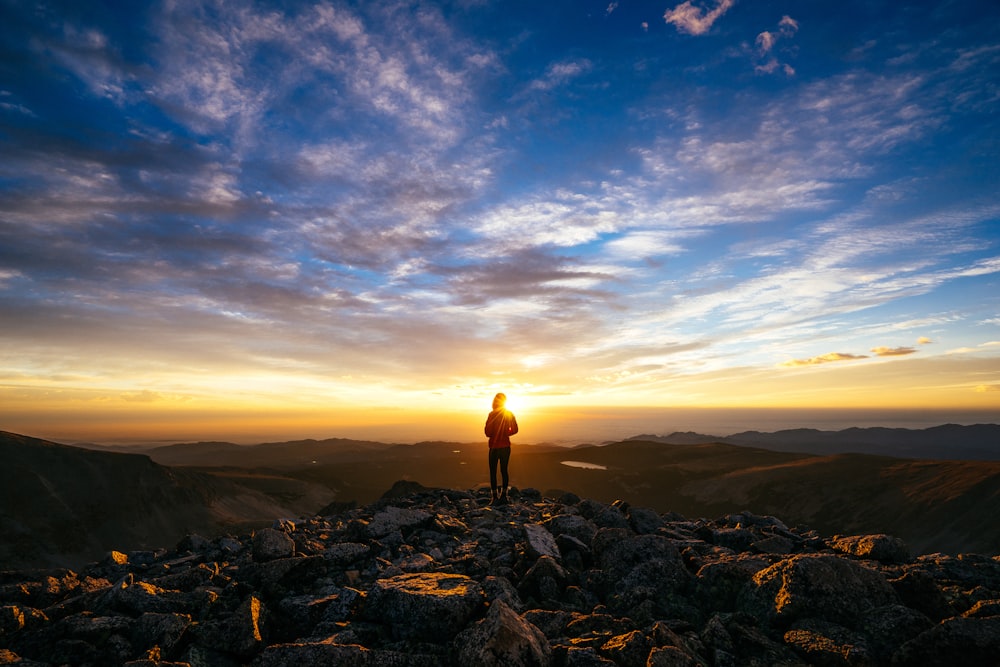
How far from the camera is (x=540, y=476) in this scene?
9331 centimetres

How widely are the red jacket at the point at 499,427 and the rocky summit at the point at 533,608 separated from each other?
6.30m

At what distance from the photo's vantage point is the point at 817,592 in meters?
5.80

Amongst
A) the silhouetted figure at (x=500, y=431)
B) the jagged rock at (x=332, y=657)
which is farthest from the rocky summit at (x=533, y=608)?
the silhouetted figure at (x=500, y=431)

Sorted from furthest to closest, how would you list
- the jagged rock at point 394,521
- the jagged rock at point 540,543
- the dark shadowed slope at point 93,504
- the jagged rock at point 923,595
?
the dark shadowed slope at point 93,504 → the jagged rock at point 394,521 → the jagged rock at point 540,543 → the jagged rock at point 923,595

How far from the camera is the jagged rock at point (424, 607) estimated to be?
5523 mm

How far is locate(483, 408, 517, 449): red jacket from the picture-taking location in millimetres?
15586

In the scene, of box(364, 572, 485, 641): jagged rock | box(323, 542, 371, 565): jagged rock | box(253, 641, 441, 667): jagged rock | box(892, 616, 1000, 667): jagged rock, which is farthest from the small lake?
box(253, 641, 441, 667): jagged rock

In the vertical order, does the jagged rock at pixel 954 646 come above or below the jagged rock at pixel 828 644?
above

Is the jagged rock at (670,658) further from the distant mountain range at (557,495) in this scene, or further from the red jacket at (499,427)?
the distant mountain range at (557,495)

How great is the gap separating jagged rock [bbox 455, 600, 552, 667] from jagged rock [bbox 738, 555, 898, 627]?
3163mm

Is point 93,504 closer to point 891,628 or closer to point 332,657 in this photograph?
point 332,657

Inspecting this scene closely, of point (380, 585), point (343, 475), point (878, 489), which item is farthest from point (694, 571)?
point (343, 475)

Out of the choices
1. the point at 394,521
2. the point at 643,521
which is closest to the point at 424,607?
the point at 394,521

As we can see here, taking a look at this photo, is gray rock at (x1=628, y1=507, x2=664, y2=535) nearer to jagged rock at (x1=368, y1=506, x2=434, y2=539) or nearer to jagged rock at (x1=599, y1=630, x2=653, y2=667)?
jagged rock at (x1=368, y1=506, x2=434, y2=539)
